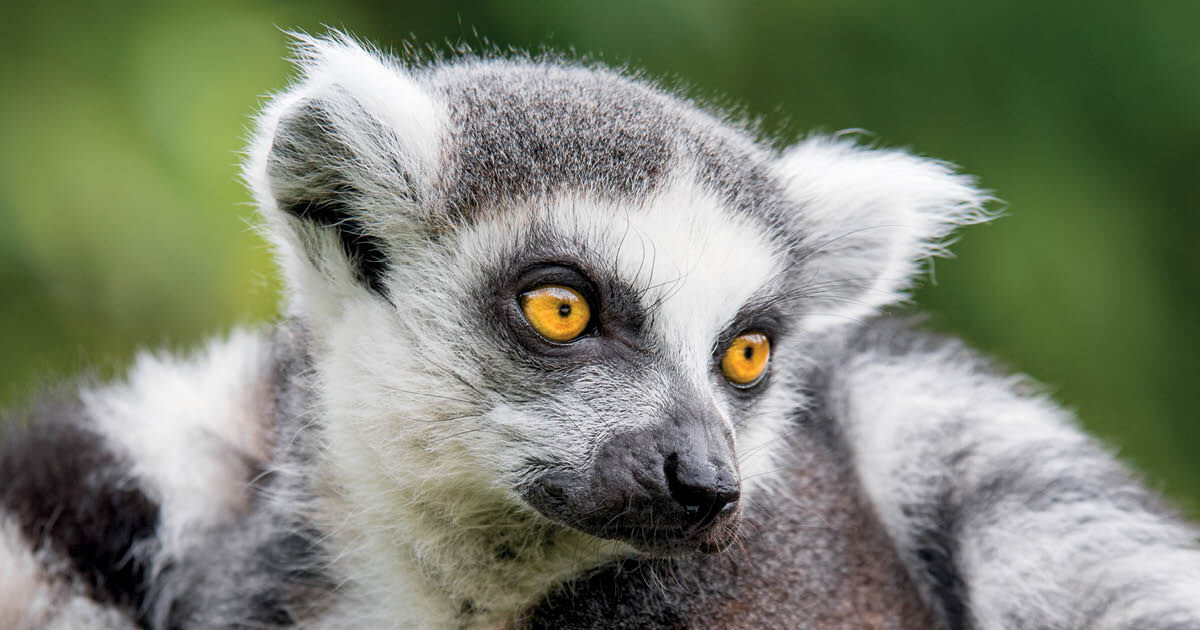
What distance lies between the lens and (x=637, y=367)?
2.28m

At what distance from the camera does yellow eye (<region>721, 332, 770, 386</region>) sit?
254cm

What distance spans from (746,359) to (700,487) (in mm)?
549

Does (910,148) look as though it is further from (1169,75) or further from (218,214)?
(218,214)

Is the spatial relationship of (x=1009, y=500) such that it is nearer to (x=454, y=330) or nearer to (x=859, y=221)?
(x=859, y=221)

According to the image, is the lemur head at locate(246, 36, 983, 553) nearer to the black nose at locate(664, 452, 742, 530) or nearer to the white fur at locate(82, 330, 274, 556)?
the black nose at locate(664, 452, 742, 530)

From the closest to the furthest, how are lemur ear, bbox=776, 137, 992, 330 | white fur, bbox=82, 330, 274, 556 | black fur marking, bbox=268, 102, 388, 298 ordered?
black fur marking, bbox=268, 102, 388, 298, lemur ear, bbox=776, 137, 992, 330, white fur, bbox=82, 330, 274, 556

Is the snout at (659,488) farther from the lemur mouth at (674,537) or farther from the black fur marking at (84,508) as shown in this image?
the black fur marking at (84,508)

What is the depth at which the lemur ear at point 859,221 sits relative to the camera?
287cm

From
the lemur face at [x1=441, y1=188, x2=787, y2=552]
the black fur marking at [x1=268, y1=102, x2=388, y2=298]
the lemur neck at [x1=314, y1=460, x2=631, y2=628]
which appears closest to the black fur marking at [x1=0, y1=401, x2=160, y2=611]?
the lemur neck at [x1=314, y1=460, x2=631, y2=628]

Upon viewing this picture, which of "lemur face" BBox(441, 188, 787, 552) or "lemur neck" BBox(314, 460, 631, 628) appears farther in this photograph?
"lemur neck" BBox(314, 460, 631, 628)

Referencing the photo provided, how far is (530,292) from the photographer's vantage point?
232 centimetres

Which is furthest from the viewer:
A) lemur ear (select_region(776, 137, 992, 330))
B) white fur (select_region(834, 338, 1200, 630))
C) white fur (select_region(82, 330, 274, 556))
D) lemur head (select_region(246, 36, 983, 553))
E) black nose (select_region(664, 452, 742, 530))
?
white fur (select_region(82, 330, 274, 556))

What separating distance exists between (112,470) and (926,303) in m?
2.74

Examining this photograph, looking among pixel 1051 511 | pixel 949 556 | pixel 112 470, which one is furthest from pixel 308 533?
pixel 1051 511
